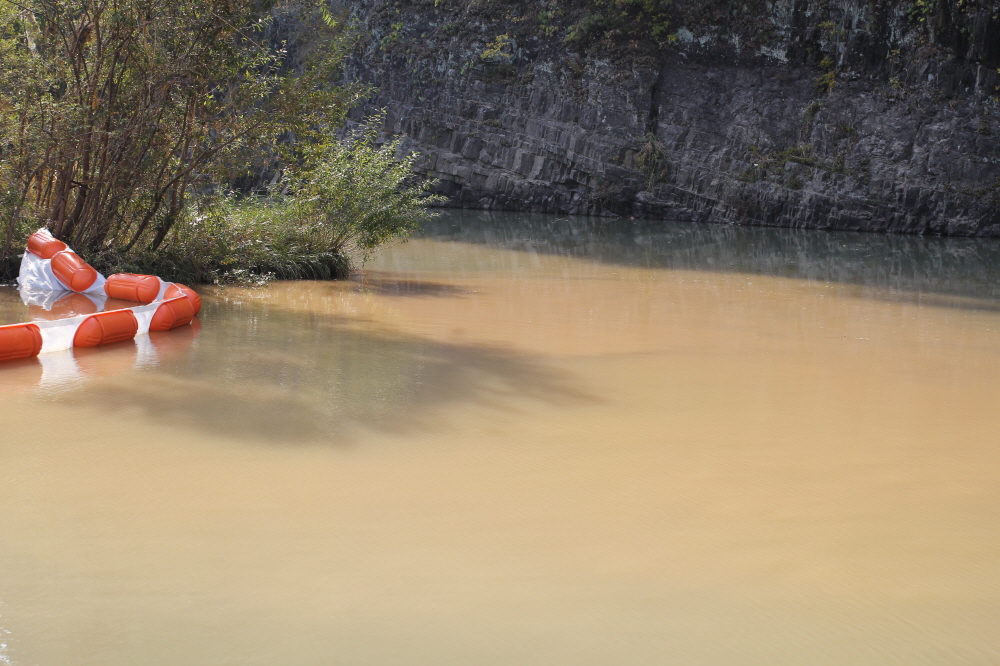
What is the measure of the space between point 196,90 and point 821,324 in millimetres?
6791

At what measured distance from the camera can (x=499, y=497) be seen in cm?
443

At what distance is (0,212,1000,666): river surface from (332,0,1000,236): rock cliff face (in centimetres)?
1676

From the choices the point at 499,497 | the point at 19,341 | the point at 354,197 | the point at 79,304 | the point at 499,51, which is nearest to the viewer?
the point at 499,497

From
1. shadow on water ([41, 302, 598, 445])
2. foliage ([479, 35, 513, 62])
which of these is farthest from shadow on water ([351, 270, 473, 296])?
foliage ([479, 35, 513, 62])

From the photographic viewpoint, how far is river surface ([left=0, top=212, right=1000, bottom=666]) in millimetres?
3225

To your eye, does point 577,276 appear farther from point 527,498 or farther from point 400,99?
point 400,99

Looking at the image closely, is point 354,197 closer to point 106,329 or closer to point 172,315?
point 172,315

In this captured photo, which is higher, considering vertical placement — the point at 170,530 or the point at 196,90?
the point at 196,90

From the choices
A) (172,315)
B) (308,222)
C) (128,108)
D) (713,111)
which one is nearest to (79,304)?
(172,315)

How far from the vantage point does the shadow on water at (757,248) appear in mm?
14242

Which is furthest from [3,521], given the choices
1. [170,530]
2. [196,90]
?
[196,90]

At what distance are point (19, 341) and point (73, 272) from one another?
3.22m

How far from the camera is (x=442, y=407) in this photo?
233 inches

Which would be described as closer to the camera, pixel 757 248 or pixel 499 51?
pixel 757 248
